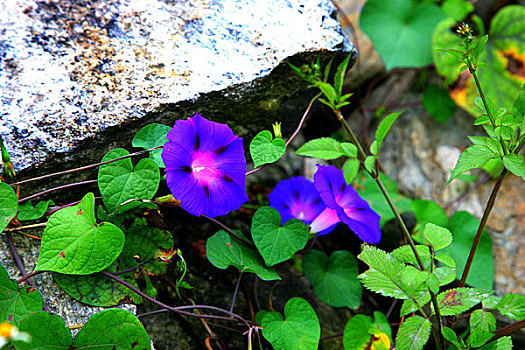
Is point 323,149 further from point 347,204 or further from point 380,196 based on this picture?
point 380,196

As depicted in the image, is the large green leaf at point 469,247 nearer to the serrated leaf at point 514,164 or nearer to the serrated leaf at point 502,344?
the serrated leaf at point 502,344

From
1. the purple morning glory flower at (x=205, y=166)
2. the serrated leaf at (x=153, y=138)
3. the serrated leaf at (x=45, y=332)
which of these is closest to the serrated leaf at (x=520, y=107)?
the purple morning glory flower at (x=205, y=166)

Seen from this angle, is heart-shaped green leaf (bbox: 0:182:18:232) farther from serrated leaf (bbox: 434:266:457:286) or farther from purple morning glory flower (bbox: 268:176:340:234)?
serrated leaf (bbox: 434:266:457:286)

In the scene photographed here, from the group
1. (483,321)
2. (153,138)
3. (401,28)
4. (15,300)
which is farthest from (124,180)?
(401,28)

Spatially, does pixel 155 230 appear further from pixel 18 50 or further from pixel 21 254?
pixel 18 50

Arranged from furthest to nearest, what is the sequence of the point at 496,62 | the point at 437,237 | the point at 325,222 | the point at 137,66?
the point at 496,62
the point at 325,222
the point at 137,66
the point at 437,237
